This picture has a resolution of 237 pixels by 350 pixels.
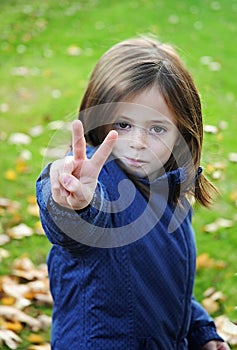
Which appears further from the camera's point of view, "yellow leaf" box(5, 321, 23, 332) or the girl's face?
"yellow leaf" box(5, 321, 23, 332)

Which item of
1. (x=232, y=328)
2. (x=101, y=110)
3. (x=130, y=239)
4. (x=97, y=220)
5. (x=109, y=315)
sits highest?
(x=101, y=110)

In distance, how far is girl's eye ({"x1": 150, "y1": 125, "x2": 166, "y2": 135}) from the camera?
5.96 feet

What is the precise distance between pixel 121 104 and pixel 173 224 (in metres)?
0.46

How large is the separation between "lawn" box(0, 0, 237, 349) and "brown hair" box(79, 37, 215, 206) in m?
0.19

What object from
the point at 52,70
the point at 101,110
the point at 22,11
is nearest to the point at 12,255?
the point at 101,110

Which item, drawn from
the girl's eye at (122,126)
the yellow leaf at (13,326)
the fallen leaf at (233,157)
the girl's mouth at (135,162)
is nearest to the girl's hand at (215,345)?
the yellow leaf at (13,326)

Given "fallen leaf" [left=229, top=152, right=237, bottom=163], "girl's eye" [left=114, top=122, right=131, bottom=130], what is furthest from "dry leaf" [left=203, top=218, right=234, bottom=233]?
"girl's eye" [left=114, top=122, right=131, bottom=130]

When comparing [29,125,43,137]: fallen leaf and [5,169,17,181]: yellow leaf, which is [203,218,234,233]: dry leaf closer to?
[5,169,17,181]: yellow leaf

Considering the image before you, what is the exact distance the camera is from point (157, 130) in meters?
1.83

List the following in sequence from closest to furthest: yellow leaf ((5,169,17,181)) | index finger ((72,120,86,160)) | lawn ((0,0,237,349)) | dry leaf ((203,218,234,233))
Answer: index finger ((72,120,86,160))
lawn ((0,0,237,349))
dry leaf ((203,218,234,233))
yellow leaf ((5,169,17,181))

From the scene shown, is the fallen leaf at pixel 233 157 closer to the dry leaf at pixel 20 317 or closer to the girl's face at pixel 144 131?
the dry leaf at pixel 20 317

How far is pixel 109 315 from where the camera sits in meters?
1.95

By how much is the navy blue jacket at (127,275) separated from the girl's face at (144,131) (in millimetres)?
67

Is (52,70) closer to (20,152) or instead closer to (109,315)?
(20,152)
